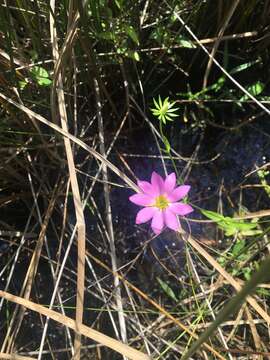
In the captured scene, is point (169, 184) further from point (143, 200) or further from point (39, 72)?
point (39, 72)

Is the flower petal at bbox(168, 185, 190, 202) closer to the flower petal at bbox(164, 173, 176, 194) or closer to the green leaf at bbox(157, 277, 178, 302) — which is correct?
the flower petal at bbox(164, 173, 176, 194)

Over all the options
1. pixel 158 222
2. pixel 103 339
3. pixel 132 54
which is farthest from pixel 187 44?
pixel 103 339

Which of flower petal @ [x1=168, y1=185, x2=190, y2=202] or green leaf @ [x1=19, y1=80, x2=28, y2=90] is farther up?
green leaf @ [x1=19, y1=80, x2=28, y2=90]

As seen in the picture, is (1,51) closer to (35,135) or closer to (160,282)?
(35,135)

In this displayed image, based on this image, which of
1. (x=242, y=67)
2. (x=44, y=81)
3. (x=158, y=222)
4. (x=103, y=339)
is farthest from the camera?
(x=242, y=67)

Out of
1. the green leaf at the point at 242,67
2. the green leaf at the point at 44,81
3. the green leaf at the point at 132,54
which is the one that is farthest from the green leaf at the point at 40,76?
the green leaf at the point at 242,67

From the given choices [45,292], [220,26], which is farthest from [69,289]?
[220,26]

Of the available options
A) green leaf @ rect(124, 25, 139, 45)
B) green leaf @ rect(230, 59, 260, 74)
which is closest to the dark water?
green leaf @ rect(230, 59, 260, 74)
